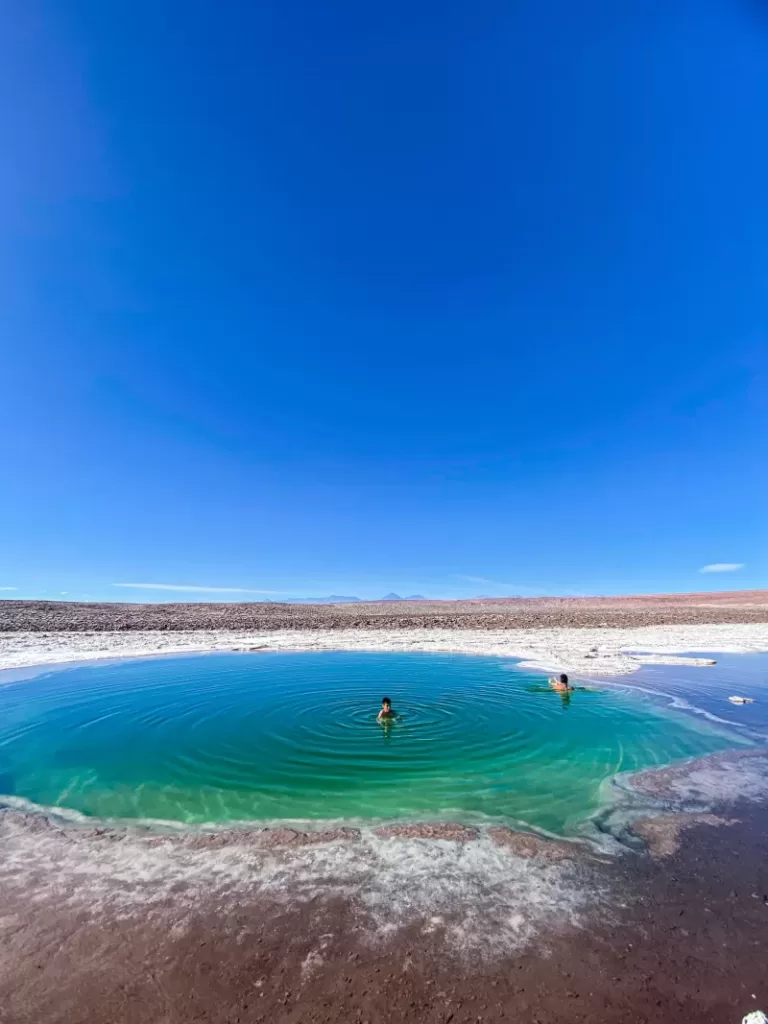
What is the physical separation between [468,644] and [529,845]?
2513 cm

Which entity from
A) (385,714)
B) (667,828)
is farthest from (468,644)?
(667,828)

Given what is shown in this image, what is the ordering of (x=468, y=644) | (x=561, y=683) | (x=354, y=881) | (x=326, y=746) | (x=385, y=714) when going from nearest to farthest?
(x=354, y=881), (x=326, y=746), (x=385, y=714), (x=561, y=683), (x=468, y=644)

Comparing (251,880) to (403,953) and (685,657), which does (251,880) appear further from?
(685,657)

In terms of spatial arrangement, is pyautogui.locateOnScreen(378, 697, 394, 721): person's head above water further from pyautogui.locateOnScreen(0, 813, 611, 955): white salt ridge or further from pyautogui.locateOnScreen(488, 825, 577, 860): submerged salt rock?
pyautogui.locateOnScreen(488, 825, 577, 860): submerged salt rock

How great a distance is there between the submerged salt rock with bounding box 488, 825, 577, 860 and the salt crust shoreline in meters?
15.3

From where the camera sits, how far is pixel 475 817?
8.46 m

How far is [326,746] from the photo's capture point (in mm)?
12539

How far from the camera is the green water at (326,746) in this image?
30.6 feet

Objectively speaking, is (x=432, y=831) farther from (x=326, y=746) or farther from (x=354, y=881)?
(x=326, y=746)

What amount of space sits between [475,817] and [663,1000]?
4.17 m

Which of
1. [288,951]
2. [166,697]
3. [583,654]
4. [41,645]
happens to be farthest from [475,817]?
[41,645]

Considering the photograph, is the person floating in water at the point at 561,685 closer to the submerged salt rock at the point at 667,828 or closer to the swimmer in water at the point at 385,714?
the swimmer in water at the point at 385,714

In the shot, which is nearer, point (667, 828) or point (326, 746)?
point (667, 828)

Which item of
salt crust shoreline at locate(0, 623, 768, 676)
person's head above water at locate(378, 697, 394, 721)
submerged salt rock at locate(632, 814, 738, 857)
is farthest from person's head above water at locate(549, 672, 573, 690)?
submerged salt rock at locate(632, 814, 738, 857)
